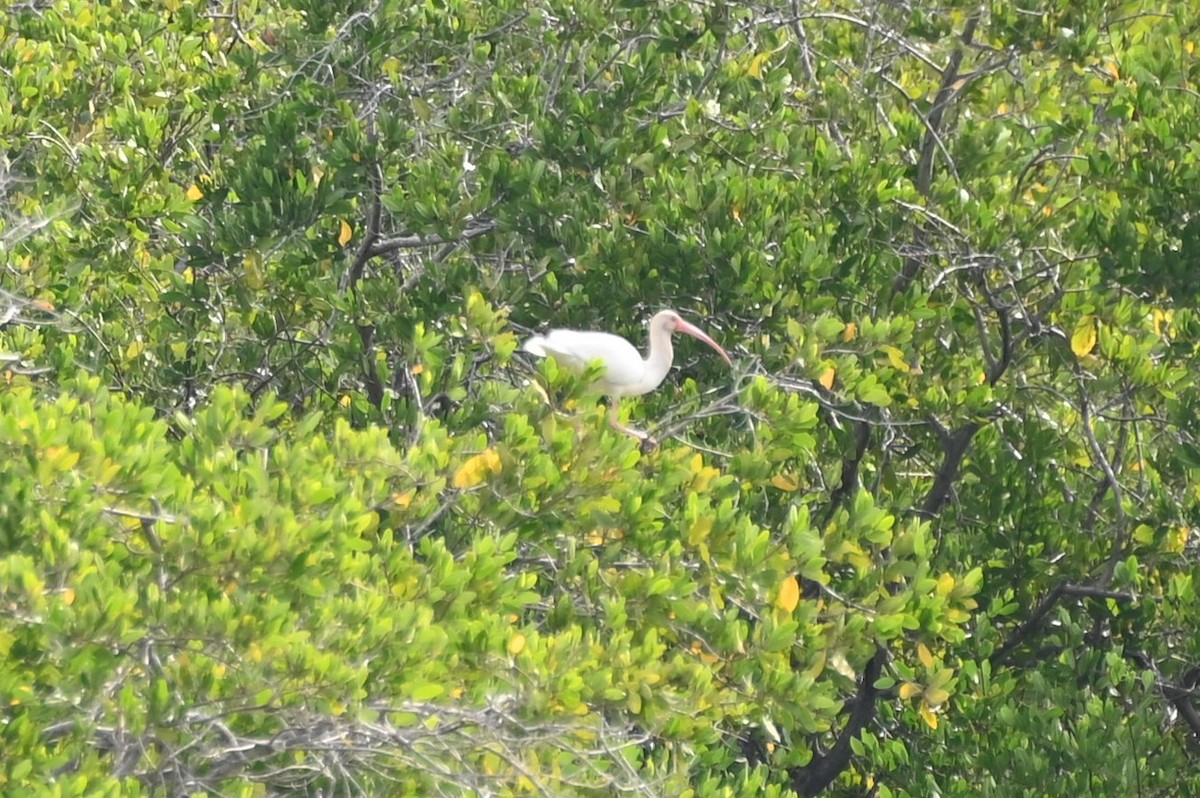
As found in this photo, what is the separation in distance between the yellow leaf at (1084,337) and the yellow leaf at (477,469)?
104 inches

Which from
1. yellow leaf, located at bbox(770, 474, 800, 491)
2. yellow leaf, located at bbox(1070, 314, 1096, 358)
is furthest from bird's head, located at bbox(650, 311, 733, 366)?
yellow leaf, located at bbox(1070, 314, 1096, 358)

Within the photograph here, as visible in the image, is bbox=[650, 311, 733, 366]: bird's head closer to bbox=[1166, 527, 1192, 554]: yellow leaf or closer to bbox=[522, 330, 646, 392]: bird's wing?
bbox=[522, 330, 646, 392]: bird's wing

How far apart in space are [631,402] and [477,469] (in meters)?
1.52

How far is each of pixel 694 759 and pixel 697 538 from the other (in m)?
0.76

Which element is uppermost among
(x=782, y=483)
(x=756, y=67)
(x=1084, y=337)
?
(x=756, y=67)

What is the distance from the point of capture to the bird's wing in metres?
6.30

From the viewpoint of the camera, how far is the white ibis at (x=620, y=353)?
630 centimetres

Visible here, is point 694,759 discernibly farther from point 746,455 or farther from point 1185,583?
point 1185,583

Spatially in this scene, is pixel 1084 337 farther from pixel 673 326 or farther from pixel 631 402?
pixel 631 402

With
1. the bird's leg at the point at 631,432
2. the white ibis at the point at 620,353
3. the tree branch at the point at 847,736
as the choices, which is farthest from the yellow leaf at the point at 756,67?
the tree branch at the point at 847,736

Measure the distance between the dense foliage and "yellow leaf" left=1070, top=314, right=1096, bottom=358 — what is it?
0.02m

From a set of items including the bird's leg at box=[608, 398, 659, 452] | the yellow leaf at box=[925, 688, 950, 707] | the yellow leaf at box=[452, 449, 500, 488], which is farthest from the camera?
the yellow leaf at box=[925, 688, 950, 707]

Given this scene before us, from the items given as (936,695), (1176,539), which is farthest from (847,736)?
(1176,539)

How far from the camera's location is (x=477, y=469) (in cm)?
546
